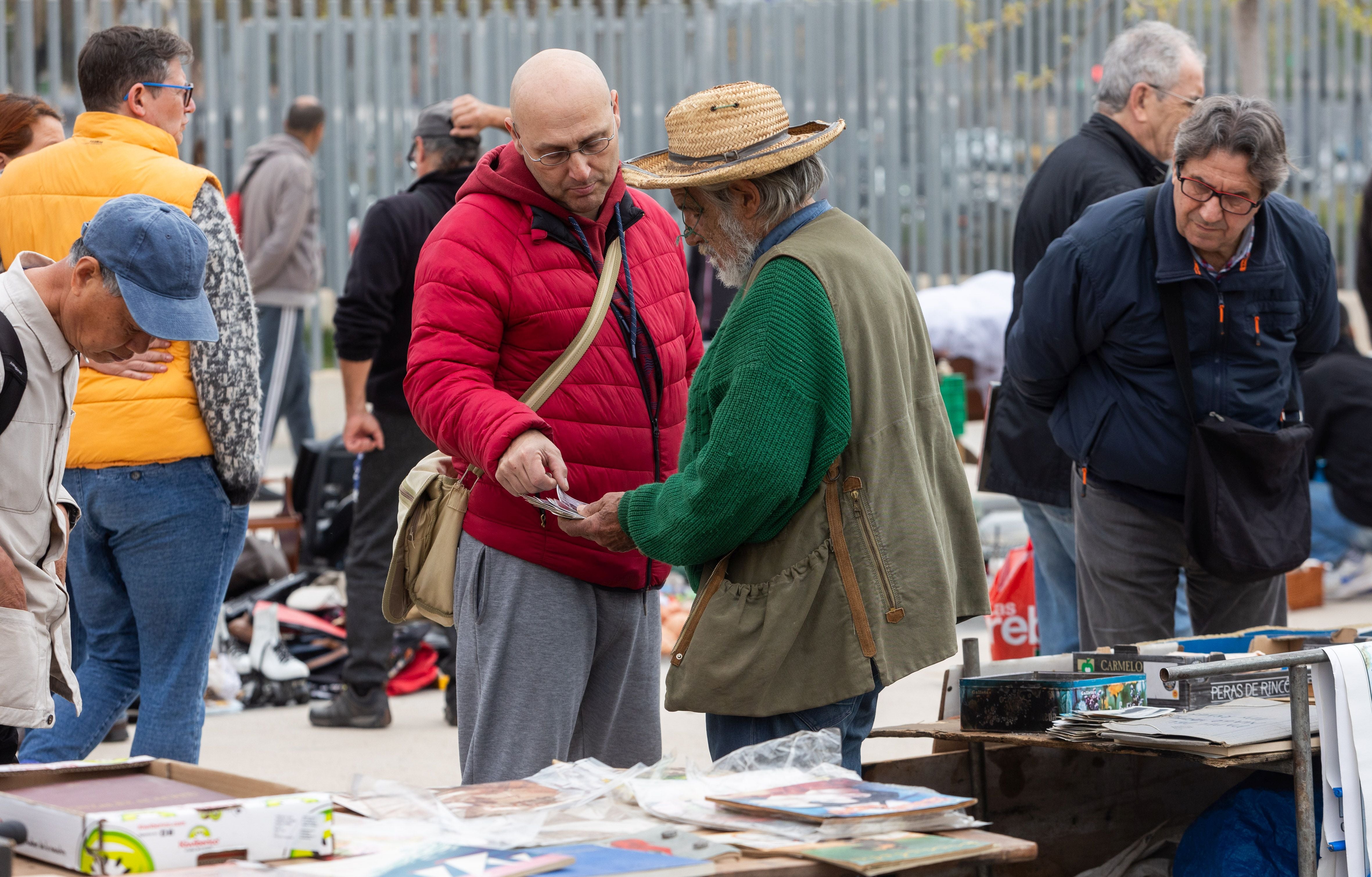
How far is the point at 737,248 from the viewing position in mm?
2975

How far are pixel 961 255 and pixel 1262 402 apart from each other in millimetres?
9134

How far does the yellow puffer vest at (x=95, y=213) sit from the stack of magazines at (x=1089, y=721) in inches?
85.3

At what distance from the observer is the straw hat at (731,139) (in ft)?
9.39

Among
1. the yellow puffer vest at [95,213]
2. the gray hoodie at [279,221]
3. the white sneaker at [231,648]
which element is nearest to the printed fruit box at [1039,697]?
the yellow puffer vest at [95,213]

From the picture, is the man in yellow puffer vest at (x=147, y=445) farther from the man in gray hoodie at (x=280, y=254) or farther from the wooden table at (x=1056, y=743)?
the man in gray hoodie at (x=280, y=254)

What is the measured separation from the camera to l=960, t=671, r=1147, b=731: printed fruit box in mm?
3018

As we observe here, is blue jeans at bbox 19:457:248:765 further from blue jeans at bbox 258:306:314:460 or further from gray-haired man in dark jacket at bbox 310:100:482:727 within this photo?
blue jeans at bbox 258:306:314:460

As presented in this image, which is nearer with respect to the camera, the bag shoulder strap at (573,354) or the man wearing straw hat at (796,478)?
the man wearing straw hat at (796,478)

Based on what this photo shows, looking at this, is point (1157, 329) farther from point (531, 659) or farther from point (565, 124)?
point (531, 659)

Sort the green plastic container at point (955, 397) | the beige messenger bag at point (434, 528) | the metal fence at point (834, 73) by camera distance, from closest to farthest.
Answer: the beige messenger bag at point (434, 528), the green plastic container at point (955, 397), the metal fence at point (834, 73)

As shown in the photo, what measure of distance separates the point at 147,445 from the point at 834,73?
9.70m

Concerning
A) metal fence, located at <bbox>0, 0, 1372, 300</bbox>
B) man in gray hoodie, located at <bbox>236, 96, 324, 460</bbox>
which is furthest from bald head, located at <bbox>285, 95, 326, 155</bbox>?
metal fence, located at <bbox>0, 0, 1372, 300</bbox>

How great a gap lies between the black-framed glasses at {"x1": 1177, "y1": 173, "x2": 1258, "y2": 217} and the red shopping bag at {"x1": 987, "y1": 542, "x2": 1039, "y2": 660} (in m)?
2.33

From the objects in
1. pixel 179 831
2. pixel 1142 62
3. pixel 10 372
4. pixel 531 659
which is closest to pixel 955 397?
pixel 1142 62
